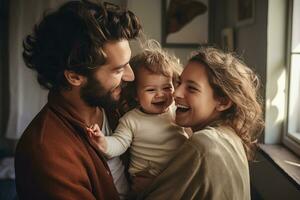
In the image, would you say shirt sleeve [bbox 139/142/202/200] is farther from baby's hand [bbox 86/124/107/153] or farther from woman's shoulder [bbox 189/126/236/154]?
baby's hand [bbox 86/124/107/153]

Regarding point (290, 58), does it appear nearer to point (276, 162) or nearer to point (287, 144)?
point (287, 144)

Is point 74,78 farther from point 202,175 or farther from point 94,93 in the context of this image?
point 202,175

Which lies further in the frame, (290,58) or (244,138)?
(290,58)

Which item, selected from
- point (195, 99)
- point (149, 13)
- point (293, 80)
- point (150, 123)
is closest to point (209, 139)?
point (195, 99)

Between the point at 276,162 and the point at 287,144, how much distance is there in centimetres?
30

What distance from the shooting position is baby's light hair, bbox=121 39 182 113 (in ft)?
4.37

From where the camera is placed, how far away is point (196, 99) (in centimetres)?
121

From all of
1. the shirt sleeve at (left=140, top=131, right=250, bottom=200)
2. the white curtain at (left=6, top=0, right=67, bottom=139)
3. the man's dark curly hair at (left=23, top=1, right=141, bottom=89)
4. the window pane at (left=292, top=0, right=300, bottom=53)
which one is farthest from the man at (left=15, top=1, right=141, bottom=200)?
the white curtain at (left=6, top=0, right=67, bottom=139)

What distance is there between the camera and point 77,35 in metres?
1.15

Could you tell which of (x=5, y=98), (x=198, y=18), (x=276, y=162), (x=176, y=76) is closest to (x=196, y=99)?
(x=176, y=76)

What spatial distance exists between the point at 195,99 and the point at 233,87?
13cm

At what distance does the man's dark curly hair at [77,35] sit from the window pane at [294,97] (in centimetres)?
124

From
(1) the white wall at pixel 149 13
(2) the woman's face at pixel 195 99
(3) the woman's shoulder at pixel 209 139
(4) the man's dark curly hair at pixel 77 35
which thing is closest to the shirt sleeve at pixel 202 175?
(3) the woman's shoulder at pixel 209 139

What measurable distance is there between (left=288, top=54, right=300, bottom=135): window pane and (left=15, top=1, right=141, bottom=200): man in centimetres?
123
